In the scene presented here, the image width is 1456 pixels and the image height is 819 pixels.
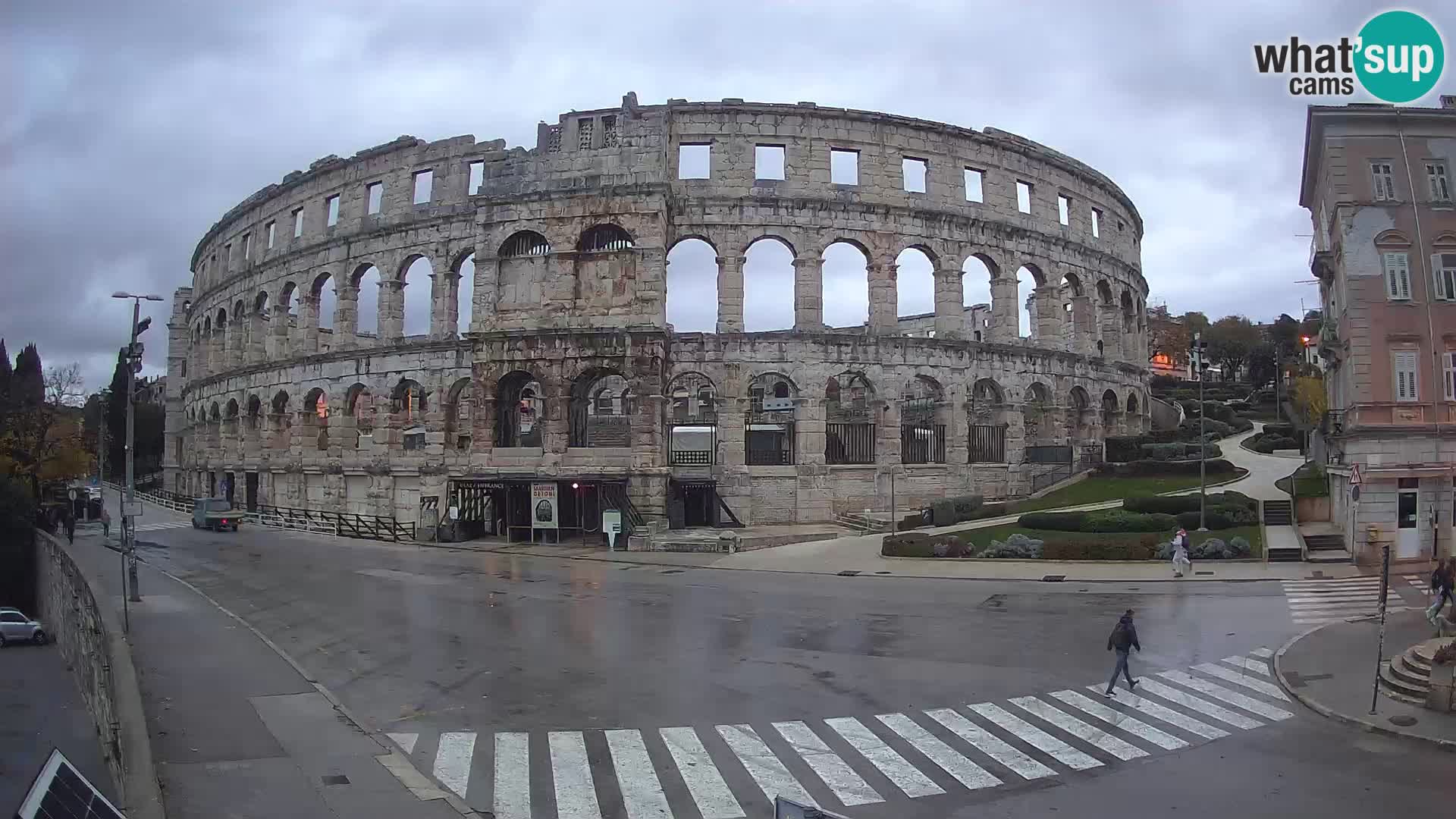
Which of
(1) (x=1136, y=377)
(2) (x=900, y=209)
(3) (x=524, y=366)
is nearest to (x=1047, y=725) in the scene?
(3) (x=524, y=366)

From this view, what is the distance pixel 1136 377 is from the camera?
5444 centimetres

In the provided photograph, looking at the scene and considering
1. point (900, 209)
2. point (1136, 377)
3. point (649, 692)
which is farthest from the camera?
point (1136, 377)

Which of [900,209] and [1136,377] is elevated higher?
[900,209]

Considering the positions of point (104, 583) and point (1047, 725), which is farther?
point (104, 583)

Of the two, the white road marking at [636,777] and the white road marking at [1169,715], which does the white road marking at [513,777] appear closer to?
the white road marking at [636,777]

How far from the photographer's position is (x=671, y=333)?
134ft

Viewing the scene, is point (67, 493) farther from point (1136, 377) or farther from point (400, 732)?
point (1136, 377)

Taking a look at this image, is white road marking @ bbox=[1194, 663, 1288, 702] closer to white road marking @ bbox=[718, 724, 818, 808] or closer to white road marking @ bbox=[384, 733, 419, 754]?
white road marking @ bbox=[718, 724, 818, 808]

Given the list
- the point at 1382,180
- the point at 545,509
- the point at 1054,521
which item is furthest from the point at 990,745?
the point at 545,509

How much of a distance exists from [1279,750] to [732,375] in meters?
30.5

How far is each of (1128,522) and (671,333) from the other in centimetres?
2099

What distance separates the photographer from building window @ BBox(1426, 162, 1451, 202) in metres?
28.0

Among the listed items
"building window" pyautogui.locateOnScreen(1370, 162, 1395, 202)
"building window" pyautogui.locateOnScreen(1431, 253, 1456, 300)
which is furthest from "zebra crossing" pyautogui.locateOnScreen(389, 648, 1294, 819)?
"building window" pyautogui.locateOnScreen(1370, 162, 1395, 202)

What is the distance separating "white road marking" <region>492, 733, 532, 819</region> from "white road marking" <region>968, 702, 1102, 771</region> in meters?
6.90
